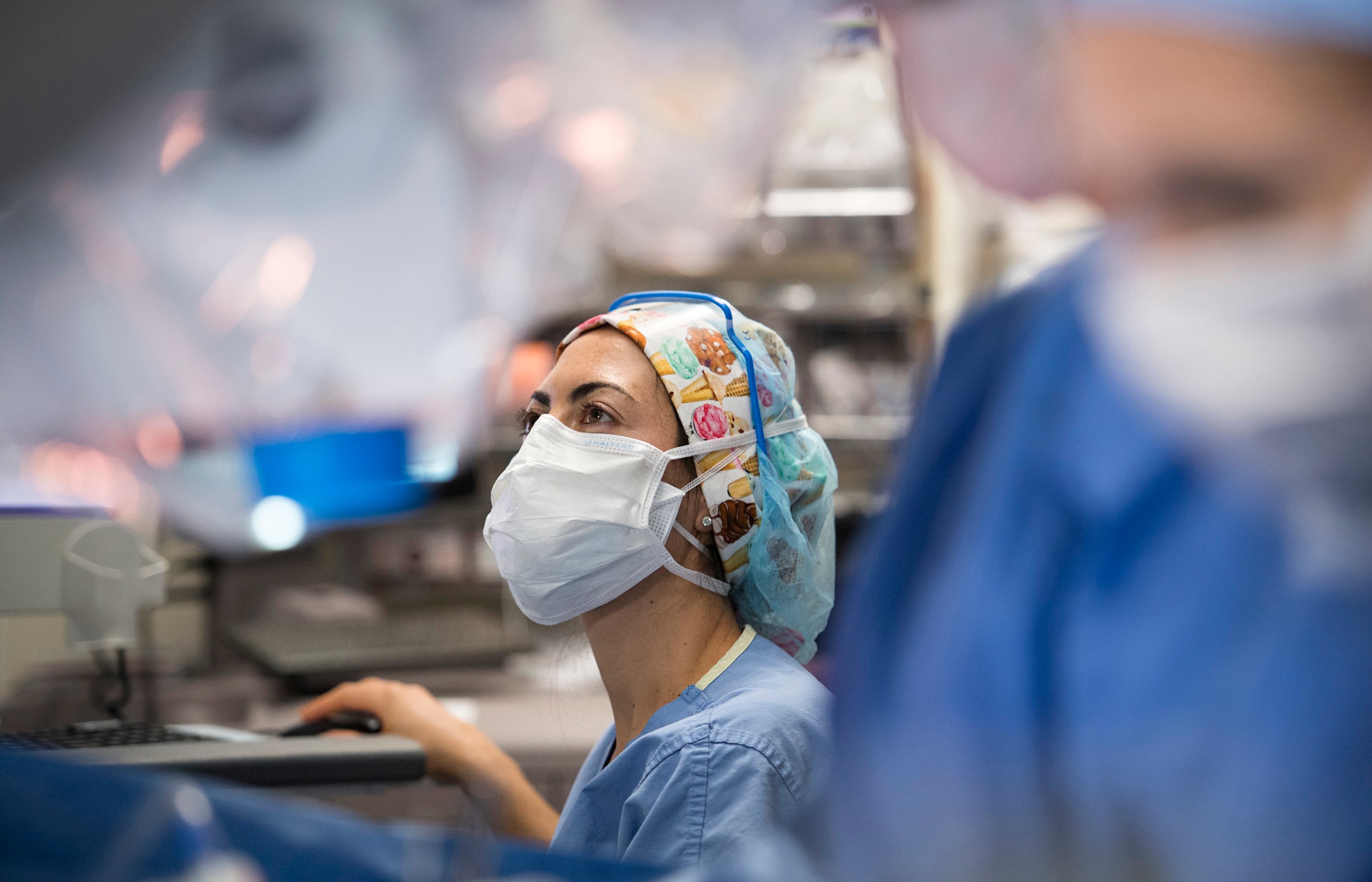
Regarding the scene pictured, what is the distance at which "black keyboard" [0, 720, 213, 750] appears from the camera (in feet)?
4.28

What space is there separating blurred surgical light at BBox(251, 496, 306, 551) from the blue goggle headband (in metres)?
0.95

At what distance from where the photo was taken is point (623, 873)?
535 mm

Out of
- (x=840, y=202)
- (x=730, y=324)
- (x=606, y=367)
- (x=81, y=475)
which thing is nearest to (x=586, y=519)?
(x=606, y=367)

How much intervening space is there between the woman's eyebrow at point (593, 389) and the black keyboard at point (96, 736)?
2.24ft

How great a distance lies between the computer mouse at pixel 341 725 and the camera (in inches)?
62.6

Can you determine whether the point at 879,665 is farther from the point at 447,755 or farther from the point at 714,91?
the point at 447,755

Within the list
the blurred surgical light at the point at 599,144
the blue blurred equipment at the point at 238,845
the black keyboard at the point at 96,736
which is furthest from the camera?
the blurred surgical light at the point at 599,144

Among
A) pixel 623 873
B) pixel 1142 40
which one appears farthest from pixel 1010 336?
pixel 623 873

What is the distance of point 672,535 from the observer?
1.49m

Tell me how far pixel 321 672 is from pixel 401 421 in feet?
1.93

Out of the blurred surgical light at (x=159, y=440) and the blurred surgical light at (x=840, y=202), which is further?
the blurred surgical light at (x=840, y=202)

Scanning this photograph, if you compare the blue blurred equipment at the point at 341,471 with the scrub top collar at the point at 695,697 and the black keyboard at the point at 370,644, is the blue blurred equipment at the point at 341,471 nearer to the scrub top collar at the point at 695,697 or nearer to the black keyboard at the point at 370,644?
the black keyboard at the point at 370,644

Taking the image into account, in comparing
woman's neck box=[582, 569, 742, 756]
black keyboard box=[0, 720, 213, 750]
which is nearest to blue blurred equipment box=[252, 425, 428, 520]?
black keyboard box=[0, 720, 213, 750]

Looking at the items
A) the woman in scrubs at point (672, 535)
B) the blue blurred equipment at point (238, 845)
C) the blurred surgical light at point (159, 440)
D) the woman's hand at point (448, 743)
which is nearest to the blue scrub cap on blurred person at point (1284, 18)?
the blue blurred equipment at point (238, 845)
